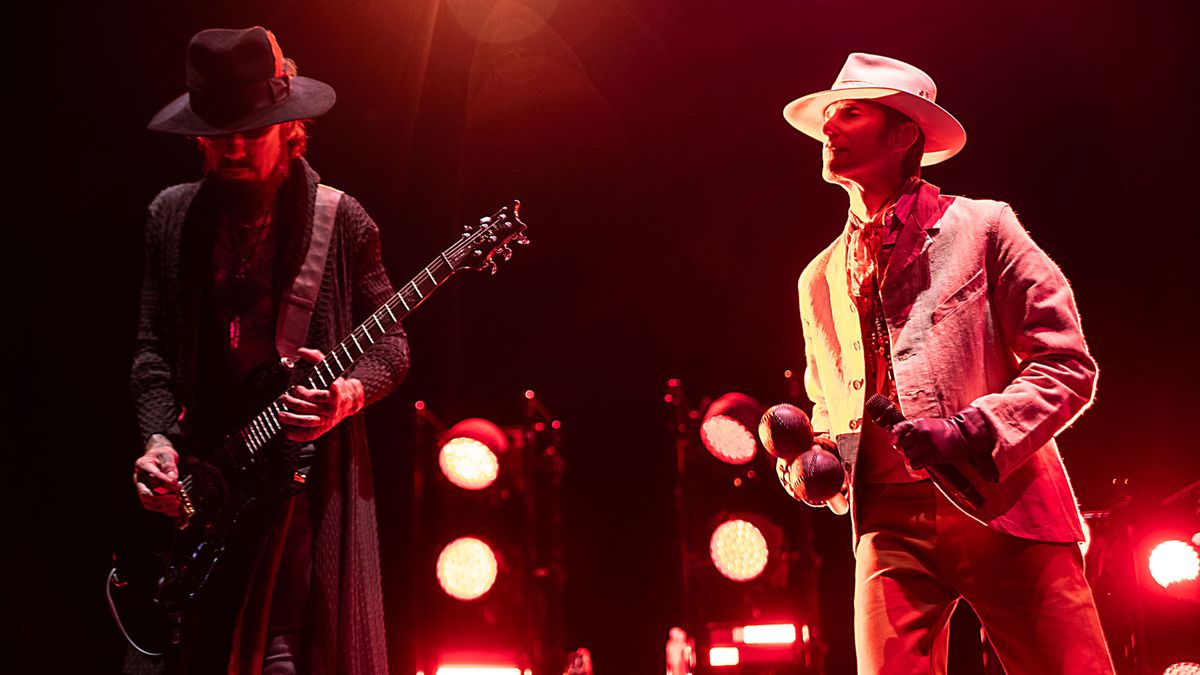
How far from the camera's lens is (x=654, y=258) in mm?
6316

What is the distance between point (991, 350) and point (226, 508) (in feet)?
6.49

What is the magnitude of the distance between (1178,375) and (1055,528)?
329cm

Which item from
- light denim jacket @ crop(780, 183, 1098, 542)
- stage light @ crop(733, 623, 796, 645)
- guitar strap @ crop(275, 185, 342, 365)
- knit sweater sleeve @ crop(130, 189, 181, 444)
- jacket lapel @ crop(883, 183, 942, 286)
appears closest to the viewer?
light denim jacket @ crop(780, 183, 1098, 542)

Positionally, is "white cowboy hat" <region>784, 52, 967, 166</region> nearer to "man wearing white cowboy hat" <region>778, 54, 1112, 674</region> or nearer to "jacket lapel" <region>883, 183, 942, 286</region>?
"man wearing white cowboy hat" <region>778, 54, 1112, 674</region>

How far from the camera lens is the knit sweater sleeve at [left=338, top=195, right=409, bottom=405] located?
9.88 feet

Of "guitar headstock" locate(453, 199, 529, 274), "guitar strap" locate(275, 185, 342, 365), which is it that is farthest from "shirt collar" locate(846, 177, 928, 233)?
"guitar strap" locate(275, 185, 342, 365)

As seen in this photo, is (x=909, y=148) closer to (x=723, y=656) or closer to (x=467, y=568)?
(x=723, y=656)

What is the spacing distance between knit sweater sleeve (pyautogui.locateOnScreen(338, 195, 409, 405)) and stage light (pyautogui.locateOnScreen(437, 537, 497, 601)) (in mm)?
2649

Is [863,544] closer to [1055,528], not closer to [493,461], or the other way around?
[1055,528]

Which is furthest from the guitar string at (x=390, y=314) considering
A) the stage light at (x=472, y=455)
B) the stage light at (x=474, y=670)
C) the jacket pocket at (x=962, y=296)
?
the stage light at (x=474, y=670)

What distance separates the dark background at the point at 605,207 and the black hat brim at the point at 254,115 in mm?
1821

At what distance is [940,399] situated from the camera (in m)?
2.46

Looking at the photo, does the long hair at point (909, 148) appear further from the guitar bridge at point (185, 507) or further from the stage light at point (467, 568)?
the stage light at point (467, 568)

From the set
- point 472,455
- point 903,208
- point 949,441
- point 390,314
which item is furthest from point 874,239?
point 472,455
